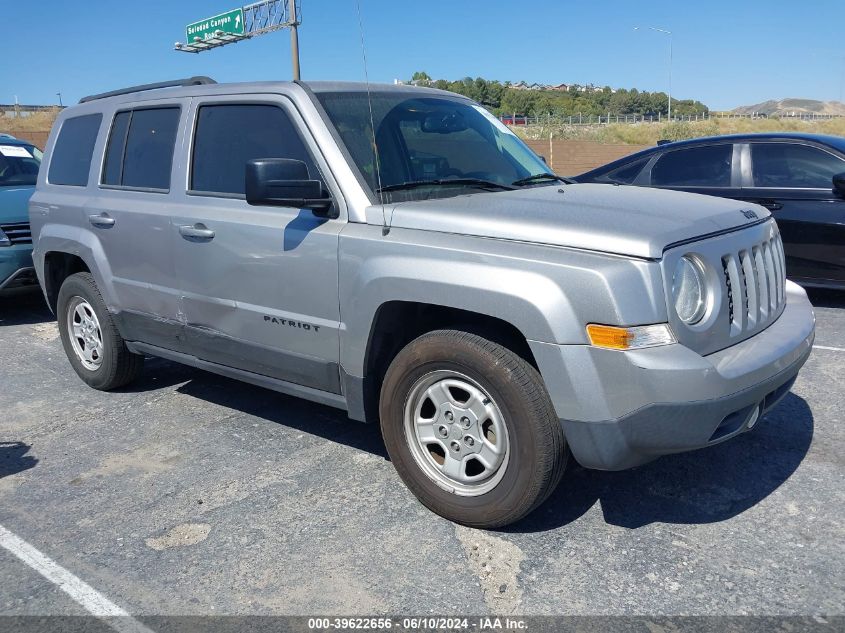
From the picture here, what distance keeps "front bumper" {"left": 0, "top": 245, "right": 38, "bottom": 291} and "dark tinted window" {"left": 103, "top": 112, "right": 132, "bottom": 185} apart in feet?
10.0

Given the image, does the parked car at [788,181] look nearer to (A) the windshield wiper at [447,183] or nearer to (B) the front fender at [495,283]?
(A) the windshield wiper at [447,183]

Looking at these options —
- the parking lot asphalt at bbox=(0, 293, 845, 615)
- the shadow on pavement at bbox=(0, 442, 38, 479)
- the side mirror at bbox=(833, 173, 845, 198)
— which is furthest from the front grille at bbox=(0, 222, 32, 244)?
the side mirror at bbox=(833, 173, 845, 198)

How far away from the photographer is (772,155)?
705 cm

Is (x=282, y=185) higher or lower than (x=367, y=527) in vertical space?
higher

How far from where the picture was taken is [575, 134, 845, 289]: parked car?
671cm

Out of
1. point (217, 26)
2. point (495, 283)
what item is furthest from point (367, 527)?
point (217, 26)

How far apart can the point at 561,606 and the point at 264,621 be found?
1.06 m

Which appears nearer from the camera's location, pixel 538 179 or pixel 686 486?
pixel 686 486

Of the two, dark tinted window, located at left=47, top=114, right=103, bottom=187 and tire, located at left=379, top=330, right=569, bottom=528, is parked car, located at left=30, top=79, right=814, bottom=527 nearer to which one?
tire, located at left=379, top=330, right=569, bottom=528

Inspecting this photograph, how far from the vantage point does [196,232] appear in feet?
13.7

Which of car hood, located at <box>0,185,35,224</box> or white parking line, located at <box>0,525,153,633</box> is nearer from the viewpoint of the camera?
white parking line, located at <box>0,525,153,633</box>

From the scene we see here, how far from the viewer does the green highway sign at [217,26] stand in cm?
2642

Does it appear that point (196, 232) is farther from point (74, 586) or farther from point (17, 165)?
point (17, 165)

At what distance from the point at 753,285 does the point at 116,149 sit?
3901 mm
